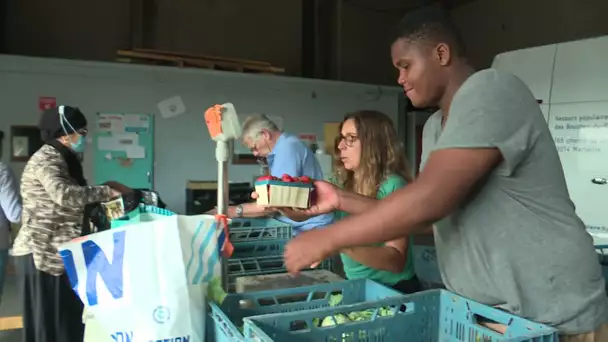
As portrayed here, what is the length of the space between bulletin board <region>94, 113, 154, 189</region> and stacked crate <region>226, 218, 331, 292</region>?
10.2ft

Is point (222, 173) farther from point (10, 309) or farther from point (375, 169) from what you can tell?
point (10, 309)

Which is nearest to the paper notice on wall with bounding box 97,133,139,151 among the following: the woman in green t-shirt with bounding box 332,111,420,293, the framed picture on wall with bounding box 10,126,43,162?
the framed picture on wall with bounding box 10,126,43,162

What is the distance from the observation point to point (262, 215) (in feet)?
7.97

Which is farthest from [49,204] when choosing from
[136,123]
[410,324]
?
[136,123]

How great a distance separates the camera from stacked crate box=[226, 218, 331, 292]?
2020 mm

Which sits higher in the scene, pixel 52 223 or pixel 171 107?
pixel 171 107

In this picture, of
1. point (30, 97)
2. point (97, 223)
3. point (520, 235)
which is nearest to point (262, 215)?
point (97, 223)

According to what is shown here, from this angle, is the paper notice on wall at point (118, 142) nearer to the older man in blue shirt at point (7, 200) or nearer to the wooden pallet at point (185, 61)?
the wooden pallet at point (185, 61)

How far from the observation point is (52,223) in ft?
9.23

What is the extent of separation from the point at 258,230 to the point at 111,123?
3.26m

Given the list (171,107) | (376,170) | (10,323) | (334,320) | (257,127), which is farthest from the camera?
(171,107)

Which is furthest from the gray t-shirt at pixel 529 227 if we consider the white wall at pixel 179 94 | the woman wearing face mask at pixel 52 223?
the white wall at pixel 179 94

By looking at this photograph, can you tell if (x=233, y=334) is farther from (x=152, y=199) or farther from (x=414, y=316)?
(x=152, y=199)

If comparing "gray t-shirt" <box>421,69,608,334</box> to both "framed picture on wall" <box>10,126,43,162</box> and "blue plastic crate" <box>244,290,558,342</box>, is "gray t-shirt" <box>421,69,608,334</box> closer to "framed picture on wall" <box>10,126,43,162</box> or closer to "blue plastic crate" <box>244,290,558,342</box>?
"blue plastic crate" <box>244,290,558,342</box>
